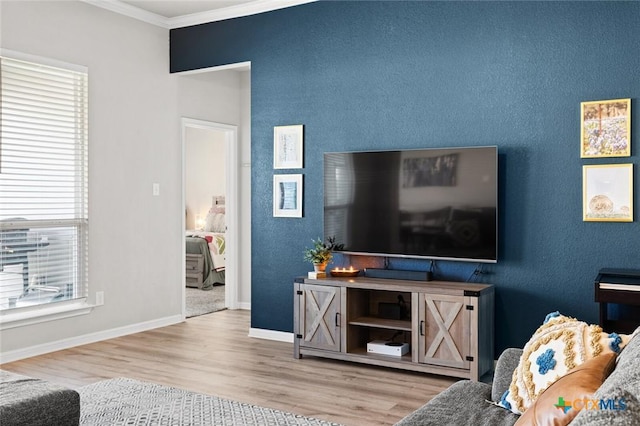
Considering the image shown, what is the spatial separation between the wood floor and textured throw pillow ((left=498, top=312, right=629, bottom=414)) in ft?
4.23

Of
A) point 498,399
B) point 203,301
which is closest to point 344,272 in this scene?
point 498,399

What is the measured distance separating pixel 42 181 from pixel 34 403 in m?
2.82

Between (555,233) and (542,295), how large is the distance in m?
0.44

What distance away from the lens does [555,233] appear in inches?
166

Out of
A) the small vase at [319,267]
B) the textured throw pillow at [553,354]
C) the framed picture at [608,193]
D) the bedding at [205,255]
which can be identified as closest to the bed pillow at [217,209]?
the bedding at [205,255]

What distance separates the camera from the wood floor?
3.69m

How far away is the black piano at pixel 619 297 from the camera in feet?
11.7

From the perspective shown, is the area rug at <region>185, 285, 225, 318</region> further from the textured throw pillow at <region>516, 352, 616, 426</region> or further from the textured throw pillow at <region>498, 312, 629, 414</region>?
the textured throw pillow at <region>516, 352, 616, 426</region>

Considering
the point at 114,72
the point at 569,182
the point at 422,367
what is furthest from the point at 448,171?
the point at 114,72

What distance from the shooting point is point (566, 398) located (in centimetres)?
161

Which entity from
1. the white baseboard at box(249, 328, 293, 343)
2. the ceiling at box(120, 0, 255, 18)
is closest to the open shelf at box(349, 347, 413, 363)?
the white baseboard at box(249, 328, 293, 343)

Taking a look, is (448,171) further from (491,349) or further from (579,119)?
(491,349)

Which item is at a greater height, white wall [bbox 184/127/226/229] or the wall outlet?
white wall [bbox 184/127/226/229]

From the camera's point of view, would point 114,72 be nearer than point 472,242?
No
